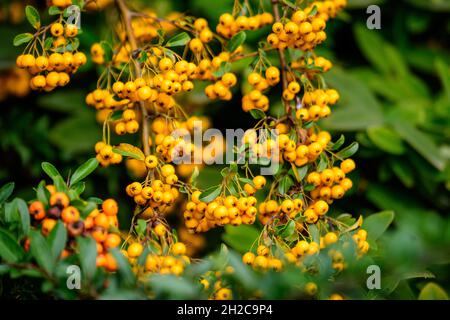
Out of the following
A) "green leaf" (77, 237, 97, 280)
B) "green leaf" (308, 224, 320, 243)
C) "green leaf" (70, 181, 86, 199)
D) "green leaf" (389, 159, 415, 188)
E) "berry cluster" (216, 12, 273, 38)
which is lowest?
"green leaf" (77, 237, 97, 280)

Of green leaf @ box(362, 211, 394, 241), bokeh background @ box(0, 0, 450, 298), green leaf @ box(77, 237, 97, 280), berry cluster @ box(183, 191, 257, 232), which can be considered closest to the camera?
green leaf @ box(77, 237, 97, 280)

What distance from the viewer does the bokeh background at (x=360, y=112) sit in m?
2.24

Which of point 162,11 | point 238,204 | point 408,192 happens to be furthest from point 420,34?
point 238,204

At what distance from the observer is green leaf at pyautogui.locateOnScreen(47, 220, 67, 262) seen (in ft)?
3.92

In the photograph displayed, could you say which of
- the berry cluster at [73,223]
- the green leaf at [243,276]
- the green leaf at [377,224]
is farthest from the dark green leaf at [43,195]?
the green leaf at [377,224]

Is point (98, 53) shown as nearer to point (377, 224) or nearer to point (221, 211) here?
point (221, 211)

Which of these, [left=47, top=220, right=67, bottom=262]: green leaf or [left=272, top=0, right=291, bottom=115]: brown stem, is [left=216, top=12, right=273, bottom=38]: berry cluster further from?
[left=47, top=220, right=67, bottom=262]: green leaf

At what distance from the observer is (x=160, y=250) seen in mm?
1384

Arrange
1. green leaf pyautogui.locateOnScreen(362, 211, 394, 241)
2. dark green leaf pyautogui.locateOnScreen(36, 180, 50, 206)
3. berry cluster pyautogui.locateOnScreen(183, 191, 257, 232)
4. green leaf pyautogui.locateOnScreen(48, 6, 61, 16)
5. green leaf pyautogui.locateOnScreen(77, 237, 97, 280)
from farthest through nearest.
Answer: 1. green leaf pyautogui.locateOnScreen(362, 211, 394, 241)
2. green leaf pyautogui.locateOnScreen(48, 6, 61, 16)
3. berry cluster pyautogui.locateOnScreen(183, 191, 257, 232)
4. dark green leaf pyautogui.locateOnScreen(36, 180, 50, 206)
5. green leaf pyautogui.locateOnScreen(77, 237, 97, 280)

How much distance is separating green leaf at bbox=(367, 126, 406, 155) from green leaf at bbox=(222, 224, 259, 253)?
0.58 m

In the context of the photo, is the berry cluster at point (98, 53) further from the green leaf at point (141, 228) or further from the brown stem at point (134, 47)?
the green leaf at point (141, 228)

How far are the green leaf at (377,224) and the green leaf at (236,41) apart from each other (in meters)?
0.64

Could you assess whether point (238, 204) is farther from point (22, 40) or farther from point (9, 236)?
point (22, 40)

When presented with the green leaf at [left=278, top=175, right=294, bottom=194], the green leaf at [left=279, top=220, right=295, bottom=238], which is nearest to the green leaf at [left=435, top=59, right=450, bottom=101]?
the green leaf at [left=278, top=175, right=294, bottom=194]
